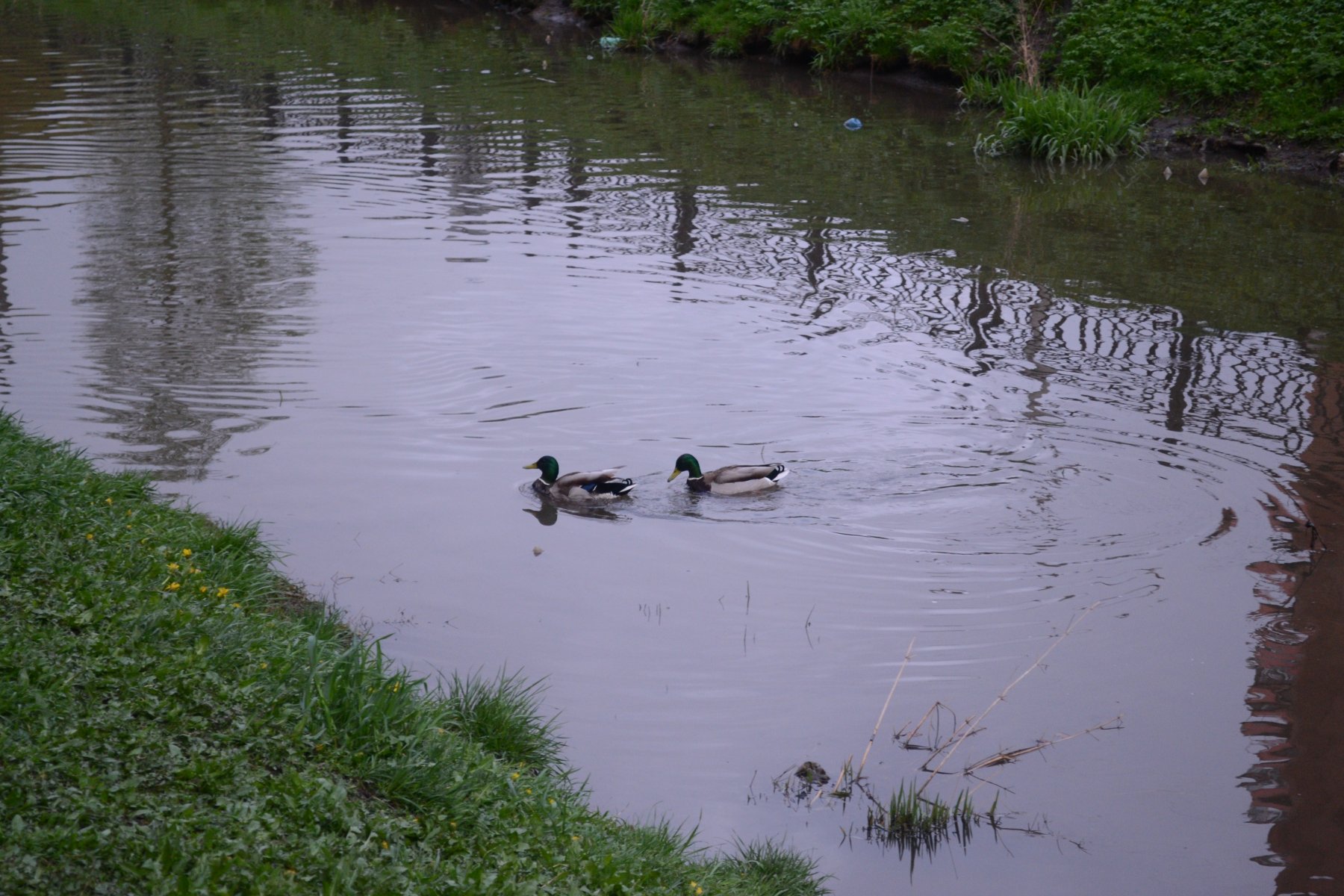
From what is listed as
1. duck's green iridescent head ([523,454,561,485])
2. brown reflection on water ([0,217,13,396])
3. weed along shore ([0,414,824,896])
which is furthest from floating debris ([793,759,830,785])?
brown reflection on water ([0,217,13,396])

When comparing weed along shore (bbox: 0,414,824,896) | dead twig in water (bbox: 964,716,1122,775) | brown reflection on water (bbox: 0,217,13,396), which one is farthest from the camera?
brown reflection on water (bbox: 0,217,13,396)

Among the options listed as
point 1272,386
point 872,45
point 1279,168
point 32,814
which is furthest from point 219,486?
point 872,45

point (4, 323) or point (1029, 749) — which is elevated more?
point (4, 323)

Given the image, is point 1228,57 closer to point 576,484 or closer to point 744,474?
point 744,474

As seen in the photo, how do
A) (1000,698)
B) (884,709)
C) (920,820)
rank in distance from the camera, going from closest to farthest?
(920,820)
(884,709)
(1000,698)

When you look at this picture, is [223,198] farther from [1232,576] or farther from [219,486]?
[1232,576]

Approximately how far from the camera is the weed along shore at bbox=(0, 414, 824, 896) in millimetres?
3699

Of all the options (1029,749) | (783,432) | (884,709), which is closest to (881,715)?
(884,709)

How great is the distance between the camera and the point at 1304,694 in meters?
6.31

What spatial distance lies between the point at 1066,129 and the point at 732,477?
538 inches

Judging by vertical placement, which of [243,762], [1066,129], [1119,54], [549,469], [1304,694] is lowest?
[1304,694]

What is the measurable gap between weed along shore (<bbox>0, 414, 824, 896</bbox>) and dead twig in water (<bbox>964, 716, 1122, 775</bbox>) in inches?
45.9

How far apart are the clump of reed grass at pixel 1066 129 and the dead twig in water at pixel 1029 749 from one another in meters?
15.4

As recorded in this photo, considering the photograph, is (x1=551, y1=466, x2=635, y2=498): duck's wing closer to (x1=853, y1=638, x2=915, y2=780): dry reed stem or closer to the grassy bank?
(x1=853, y1=638, x2=915, y2=780): dry reed stem
